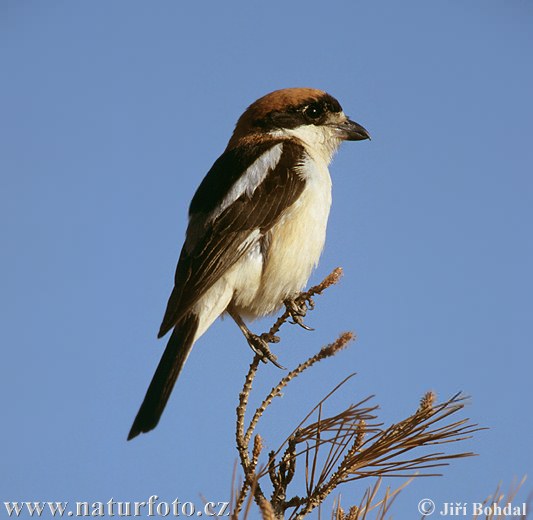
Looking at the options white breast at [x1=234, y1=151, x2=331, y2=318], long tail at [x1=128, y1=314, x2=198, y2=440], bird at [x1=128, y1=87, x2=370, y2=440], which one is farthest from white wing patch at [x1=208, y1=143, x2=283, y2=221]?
long tail at [x1=128, y1=314, x2=198, y2=440]

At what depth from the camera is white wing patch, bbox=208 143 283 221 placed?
9.75 ft

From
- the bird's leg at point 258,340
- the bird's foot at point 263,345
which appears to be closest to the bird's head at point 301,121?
the bird's leg at point 258,340

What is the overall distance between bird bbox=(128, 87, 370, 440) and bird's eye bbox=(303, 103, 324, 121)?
16.0 inches

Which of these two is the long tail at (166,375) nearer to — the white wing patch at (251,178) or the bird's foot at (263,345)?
the bird's foot at (263,345)

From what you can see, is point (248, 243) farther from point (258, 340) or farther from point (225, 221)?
point (258, 340)

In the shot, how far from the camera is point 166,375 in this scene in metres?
2.52

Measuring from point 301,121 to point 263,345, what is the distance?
4.54 feet

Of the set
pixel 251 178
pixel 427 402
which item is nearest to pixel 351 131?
pixel 251 178

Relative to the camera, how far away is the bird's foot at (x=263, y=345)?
101 inches

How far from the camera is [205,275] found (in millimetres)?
2777

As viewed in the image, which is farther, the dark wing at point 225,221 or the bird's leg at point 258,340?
the dark wing at point 225,221

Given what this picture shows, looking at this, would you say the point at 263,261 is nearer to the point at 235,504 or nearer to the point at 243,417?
the point at 243,417

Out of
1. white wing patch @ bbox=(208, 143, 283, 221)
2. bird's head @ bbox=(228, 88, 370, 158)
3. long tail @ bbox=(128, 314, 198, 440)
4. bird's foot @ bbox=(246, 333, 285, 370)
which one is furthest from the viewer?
bird's head @ bbox=(228, 88, 370, 158)

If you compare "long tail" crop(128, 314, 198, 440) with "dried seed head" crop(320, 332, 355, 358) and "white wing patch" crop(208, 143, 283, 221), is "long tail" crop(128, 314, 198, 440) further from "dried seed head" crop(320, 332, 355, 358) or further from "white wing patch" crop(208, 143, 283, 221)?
"dried seed head" crop(320, 332, 355, 358)
